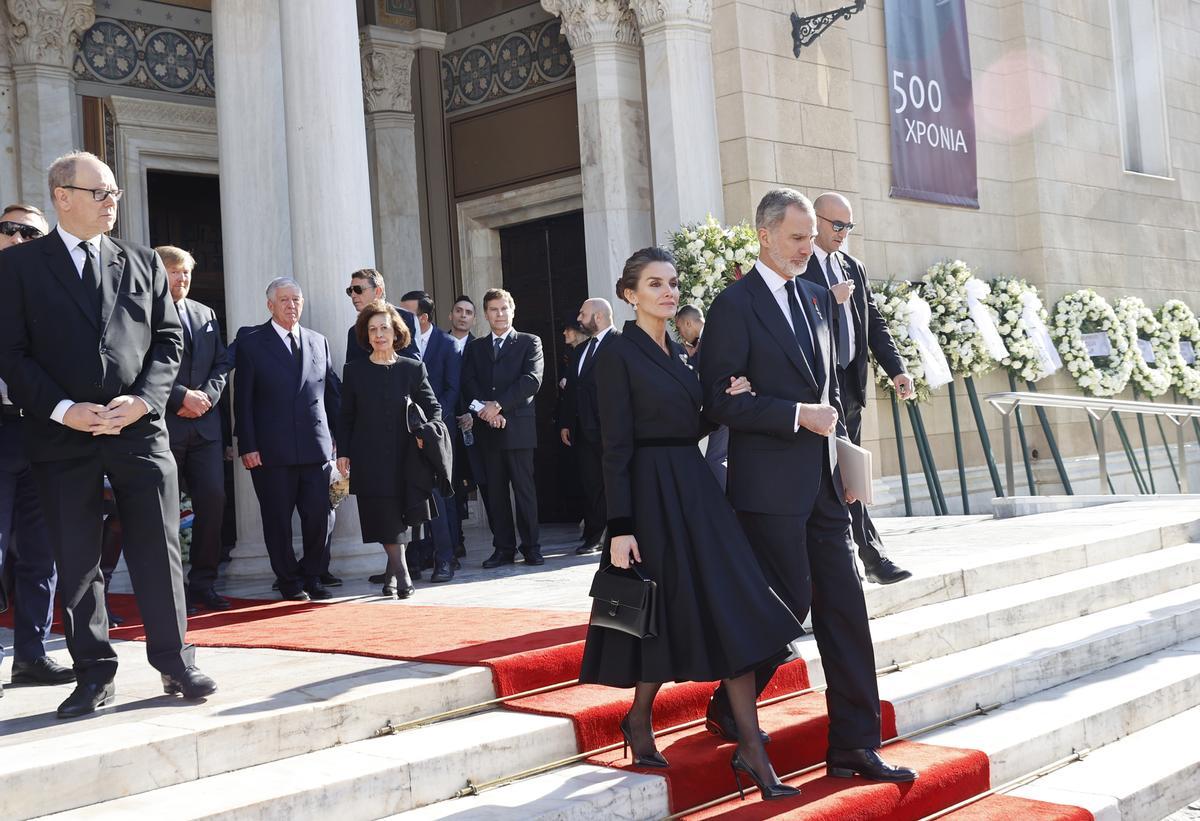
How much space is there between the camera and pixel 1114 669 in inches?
246

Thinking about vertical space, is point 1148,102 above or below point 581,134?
above

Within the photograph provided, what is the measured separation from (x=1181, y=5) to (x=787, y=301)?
15.4 meters

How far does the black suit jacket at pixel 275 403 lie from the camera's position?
732 centimetres

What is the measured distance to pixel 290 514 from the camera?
7.45 metres

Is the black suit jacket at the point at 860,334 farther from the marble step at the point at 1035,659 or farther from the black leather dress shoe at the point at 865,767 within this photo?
the black leather dress shoe at the point at 865,767

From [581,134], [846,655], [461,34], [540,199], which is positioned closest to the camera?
[846,655]

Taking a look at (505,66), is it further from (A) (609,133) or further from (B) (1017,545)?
(B) (1017,545)

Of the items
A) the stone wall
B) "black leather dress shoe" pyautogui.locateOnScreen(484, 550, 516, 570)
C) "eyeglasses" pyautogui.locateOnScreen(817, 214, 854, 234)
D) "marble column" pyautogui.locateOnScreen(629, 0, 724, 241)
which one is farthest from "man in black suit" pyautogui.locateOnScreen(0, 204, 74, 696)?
the stone wall

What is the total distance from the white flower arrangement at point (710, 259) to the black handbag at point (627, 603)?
545 cm

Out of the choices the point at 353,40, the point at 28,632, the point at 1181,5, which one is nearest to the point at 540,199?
the point at 353,40

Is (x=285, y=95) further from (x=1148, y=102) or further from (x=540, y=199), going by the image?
(x=1148, y=102)

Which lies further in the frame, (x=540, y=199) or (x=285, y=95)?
(x=540, y=199)

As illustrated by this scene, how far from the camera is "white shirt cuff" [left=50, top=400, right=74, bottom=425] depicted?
426 centimetres

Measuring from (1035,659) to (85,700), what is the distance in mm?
3937
